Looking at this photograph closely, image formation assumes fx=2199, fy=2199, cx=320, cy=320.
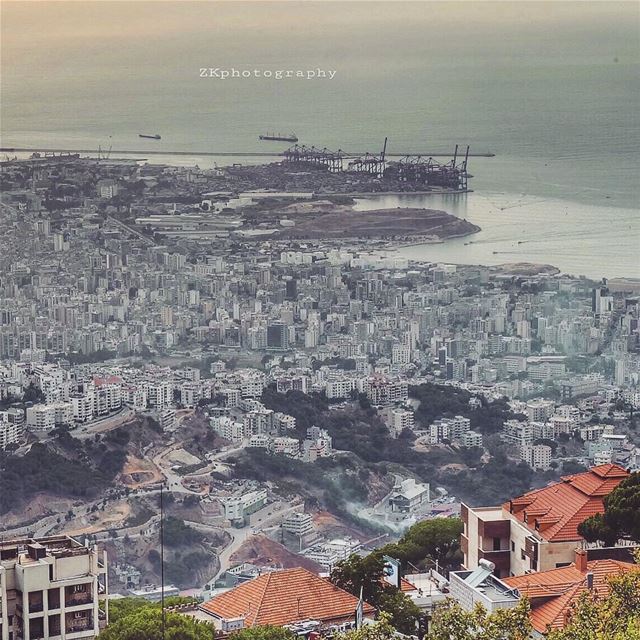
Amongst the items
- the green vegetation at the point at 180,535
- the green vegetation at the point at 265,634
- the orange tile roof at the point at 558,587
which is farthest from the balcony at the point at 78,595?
the green vegetation at the point at 180,535

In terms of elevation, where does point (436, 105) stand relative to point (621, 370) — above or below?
above

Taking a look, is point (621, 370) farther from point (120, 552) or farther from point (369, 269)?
point (120, 552)

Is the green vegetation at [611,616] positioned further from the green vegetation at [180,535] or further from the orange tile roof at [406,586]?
the green vegetation at [180,535]

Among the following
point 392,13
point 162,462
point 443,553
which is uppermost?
point 392,13

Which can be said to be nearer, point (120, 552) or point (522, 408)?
point (120, 552)

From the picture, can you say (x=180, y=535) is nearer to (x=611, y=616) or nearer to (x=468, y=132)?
(x=468, y=132)

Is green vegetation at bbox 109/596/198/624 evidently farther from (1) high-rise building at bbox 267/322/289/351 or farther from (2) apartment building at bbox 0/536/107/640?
(1) high-rise building at bbox 267/322/289/351

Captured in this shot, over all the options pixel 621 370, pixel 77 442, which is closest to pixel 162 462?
pixel 77 442

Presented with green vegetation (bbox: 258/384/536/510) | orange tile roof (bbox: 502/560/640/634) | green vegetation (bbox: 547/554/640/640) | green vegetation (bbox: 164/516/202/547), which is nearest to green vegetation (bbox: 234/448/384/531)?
green vegetation (bbox: 258/384/536/510)
